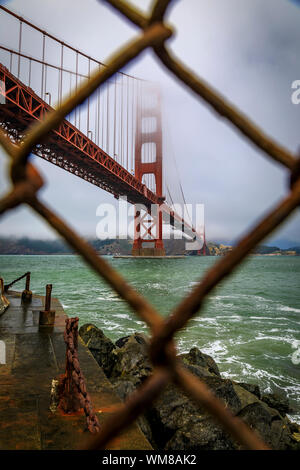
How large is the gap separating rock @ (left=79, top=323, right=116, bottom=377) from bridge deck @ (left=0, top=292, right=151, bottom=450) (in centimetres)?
78

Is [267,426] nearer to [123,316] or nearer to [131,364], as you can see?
[131,364]

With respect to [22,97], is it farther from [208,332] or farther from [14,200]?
[14,200]

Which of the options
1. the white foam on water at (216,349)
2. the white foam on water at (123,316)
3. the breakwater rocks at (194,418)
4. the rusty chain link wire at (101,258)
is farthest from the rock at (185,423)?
the white foam on water at (123,316)

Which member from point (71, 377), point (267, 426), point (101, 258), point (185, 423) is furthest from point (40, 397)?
point (101, 258)

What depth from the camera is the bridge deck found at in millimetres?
1839

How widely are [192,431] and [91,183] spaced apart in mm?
21628

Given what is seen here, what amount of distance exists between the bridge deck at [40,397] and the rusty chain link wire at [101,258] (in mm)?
1107

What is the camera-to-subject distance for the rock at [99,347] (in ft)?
14.9

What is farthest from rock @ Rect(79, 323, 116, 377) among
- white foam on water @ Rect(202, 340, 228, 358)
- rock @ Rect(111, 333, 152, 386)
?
white foam on water @ Rect(202, 340, 228, 358)

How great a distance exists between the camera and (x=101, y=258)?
39cm

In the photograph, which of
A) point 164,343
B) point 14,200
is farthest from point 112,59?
point 164,343

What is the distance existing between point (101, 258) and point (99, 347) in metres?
4.86

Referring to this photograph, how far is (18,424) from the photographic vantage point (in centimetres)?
197

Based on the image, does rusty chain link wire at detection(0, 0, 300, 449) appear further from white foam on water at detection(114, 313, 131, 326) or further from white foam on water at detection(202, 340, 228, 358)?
white foam on water at detection(114, 313, 131, 326)
